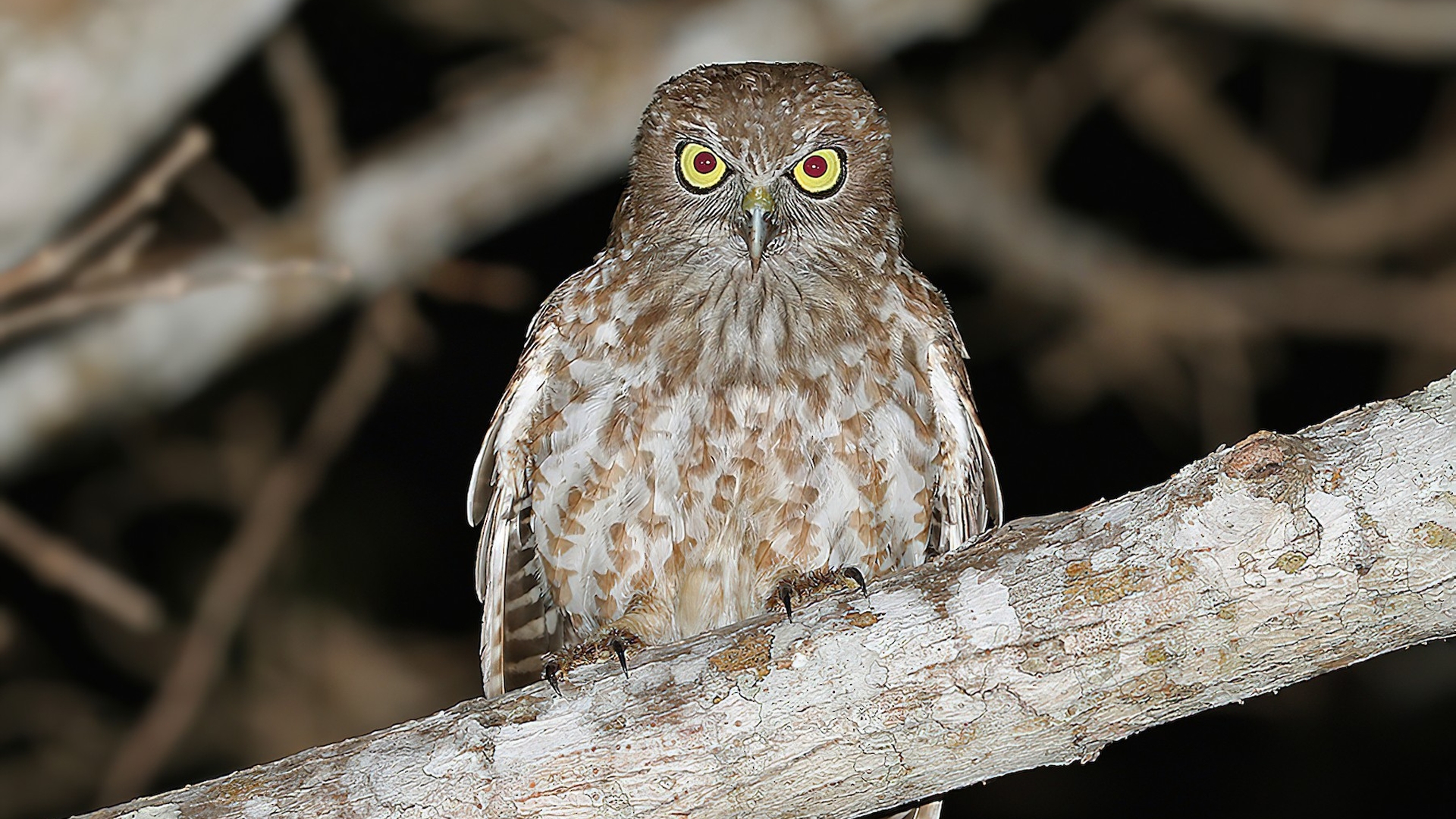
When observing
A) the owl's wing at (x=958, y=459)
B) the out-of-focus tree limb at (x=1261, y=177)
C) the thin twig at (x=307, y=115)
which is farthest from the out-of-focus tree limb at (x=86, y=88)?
the out-of-focus tree limb at (x=1261, y=177)

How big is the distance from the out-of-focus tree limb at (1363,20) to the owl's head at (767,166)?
2.49 m

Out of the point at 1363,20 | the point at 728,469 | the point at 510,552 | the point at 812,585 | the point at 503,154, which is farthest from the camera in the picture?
the point at 1363,20

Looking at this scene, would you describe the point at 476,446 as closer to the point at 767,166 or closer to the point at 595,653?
the point at 767,166

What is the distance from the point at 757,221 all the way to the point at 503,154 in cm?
191

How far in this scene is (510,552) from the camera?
4133 millimetres

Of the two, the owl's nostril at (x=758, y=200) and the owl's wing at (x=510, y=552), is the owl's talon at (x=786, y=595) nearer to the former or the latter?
the owl's wing at (x=510, y=552)

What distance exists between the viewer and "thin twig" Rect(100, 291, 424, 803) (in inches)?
175

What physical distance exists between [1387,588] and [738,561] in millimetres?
1735

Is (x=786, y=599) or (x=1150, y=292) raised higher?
(x=1150, y=292)

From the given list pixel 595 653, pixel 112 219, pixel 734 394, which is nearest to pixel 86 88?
pixel 112 219

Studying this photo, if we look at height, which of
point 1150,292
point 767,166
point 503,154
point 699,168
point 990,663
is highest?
point 503,154

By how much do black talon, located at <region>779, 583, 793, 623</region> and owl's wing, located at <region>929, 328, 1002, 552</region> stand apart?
2.10ft

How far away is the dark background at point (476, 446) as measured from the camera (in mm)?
7340

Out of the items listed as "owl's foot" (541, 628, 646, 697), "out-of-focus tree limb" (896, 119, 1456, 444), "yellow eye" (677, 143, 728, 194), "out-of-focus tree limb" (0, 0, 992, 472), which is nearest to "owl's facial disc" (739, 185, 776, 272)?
"yellow eye" (677, 143, 728, 194)
